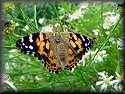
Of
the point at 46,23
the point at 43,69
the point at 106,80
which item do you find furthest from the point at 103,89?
the point at 46,23

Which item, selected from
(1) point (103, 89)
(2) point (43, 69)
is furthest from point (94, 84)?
(2) point (43, 69)

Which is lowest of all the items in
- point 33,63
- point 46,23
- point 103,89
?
point 103,89

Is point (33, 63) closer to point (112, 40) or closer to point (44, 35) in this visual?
point (44, 35)

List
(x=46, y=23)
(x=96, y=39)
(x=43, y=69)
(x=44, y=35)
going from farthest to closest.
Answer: (x=46, y=23)
(x=96, y=39)
(x=43, y=69)
(x=44, y=35)

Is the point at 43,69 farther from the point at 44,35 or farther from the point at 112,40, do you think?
the point at 112,40

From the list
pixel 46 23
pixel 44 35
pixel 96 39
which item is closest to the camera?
pixel 44 35

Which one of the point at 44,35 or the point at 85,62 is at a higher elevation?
the point at 44,35

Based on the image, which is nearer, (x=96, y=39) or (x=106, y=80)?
(x=106, y=80)
